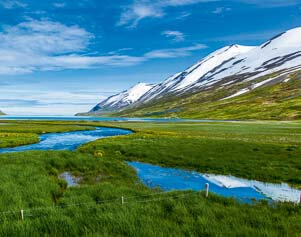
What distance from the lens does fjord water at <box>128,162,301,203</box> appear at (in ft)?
77.8

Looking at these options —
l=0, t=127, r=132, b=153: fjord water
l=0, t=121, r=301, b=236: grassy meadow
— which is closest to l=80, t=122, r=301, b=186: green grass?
l=0, t=121, r=301, b=236: grassy meadow

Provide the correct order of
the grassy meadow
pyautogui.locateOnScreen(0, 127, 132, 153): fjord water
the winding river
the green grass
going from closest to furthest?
1. the grassy meadow
2. the winding river
3. the green grass
4. pyautogui.locateOnScreen(0, 127, 132, 153): fjord water

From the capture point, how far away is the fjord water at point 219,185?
23719 mm

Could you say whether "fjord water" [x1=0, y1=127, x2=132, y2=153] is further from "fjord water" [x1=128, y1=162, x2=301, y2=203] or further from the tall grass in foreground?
the tall grass in foreground

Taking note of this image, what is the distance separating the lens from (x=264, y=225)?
13.3 metres

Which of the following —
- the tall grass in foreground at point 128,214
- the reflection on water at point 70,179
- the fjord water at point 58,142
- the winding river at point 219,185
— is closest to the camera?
the tall grass in foreground at point 128,214

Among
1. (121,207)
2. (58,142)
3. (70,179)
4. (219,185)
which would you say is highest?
(121,207)

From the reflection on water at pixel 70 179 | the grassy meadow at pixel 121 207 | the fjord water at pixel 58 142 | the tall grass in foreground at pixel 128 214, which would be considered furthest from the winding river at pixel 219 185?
the fjord water at pixel 58 142

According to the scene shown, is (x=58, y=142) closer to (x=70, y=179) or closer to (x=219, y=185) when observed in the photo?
A: (x=70, y=179)

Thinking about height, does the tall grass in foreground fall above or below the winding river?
above

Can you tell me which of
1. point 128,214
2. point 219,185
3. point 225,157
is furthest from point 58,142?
point 128,214

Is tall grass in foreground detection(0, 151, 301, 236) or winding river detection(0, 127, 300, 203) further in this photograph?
winding river detection(0, 127, 300, 203)

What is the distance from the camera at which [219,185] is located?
→ 2748 centimetres

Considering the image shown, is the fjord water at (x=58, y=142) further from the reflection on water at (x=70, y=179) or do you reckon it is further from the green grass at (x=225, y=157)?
Result: the reflection on water at (x=70, y=179)
